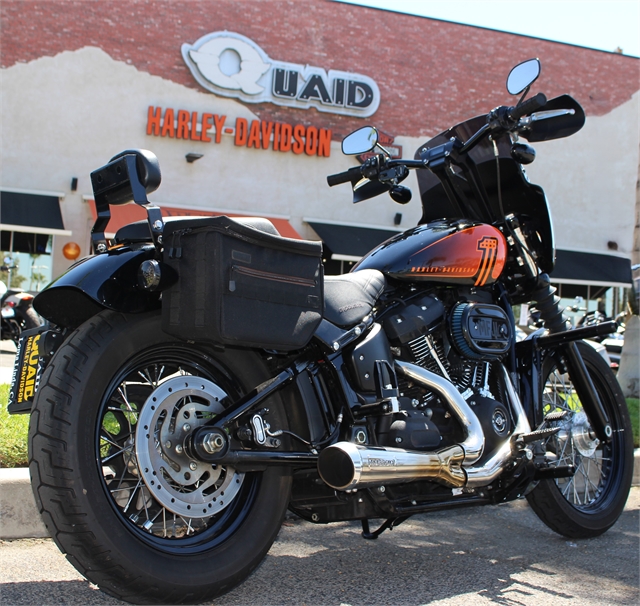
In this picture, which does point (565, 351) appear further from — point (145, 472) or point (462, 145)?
point (145, 472)

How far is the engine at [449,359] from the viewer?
2896mm

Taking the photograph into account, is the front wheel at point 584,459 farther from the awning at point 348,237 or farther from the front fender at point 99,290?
the awning at point 348,237

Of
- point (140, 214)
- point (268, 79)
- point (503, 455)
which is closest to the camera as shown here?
point (503, 455)

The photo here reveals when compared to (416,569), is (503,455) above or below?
above

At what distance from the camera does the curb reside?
324cm

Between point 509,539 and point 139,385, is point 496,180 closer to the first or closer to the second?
point 509,539

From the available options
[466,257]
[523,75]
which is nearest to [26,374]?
[466,257]

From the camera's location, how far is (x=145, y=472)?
2293 mm

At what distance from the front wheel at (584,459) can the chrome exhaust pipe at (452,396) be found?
2.65 ft

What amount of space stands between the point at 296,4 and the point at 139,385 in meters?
16.1

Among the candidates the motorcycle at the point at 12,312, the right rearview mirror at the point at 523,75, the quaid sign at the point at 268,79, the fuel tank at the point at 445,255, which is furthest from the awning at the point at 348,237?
Result: the fuel tank at the point at 445,255

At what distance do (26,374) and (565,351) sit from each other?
2594 millimetres

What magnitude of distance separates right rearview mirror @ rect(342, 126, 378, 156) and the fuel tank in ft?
2.01

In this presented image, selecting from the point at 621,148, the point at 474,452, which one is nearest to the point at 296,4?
the point at 621,148
